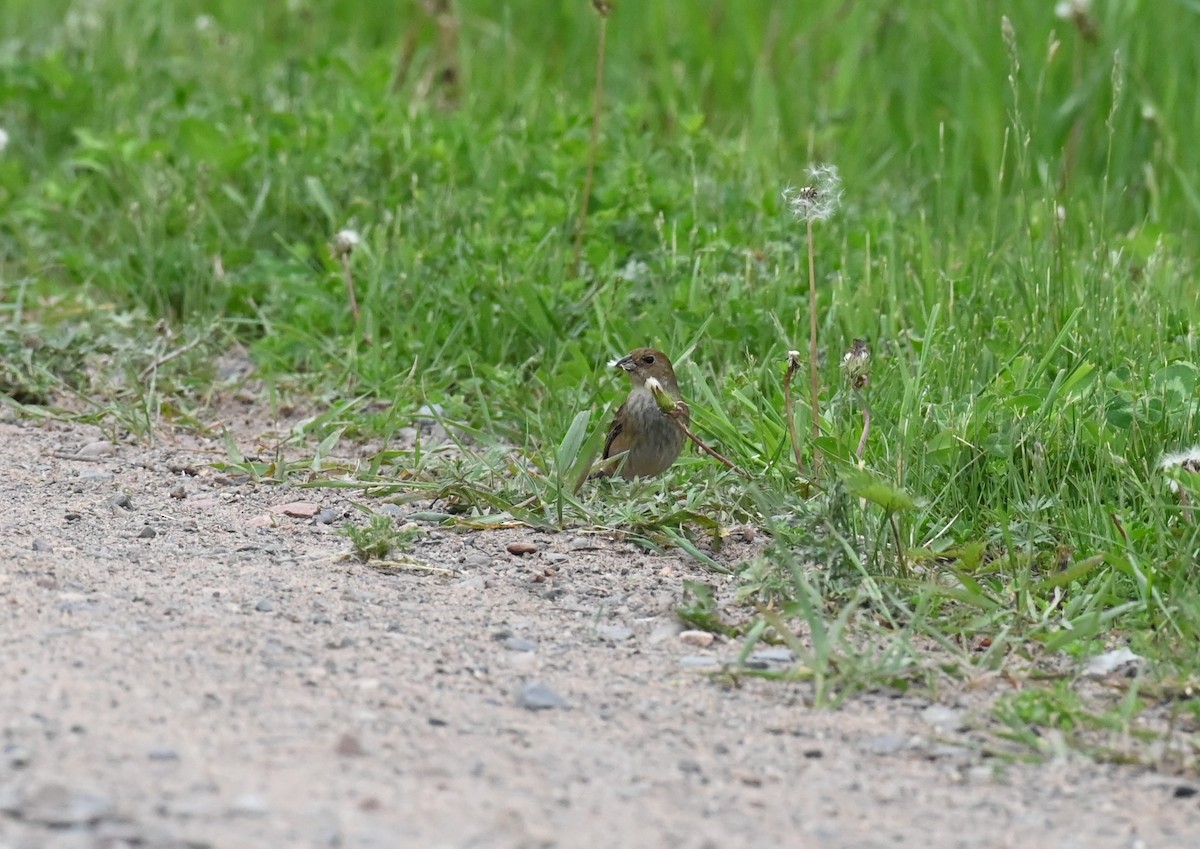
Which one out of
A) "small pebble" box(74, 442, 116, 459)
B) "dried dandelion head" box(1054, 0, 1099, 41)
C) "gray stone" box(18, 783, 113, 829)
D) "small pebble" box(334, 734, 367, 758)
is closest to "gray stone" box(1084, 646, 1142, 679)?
"small pebble" box(334, 734, 367, 758)

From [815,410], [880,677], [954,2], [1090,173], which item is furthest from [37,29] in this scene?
[880,677]

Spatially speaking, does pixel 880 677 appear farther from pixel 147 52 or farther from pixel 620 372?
pixel 147 52

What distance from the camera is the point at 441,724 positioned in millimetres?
3320

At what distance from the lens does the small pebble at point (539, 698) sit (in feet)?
11.4

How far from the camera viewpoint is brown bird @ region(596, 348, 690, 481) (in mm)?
4945

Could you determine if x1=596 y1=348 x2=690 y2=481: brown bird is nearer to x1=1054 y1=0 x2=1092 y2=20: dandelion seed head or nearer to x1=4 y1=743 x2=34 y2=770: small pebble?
x1=4 y1=743 x2=34 y2=770: small pebble

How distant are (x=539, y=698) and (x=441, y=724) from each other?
264 millimetres

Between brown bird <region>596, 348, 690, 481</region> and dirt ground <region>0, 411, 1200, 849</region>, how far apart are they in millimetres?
494

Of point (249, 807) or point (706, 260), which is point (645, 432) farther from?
point (249, 807)

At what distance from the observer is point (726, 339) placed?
18.9 ft

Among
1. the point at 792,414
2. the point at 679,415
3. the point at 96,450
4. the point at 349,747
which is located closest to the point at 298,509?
the point at 96,450

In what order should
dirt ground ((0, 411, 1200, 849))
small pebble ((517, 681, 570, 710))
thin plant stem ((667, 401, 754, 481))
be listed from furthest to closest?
thin plant stem ((667, 401, 754, 481)) < small pebble ((517, 681, 570, 710)) < dirt ground ((0, 411, 1200, 849))

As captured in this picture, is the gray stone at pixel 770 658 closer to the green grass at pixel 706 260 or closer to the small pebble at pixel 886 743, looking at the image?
the green grass at pixel 706 260

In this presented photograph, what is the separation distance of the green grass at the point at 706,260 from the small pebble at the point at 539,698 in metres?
0.57
